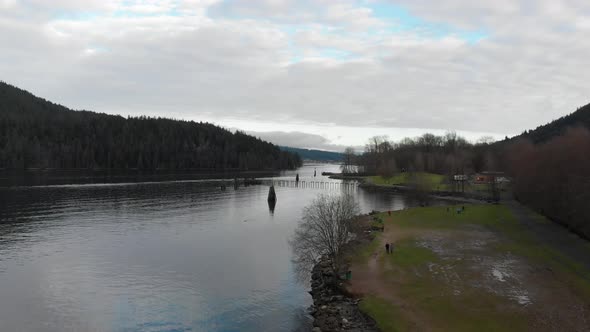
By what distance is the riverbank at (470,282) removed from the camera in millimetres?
30250

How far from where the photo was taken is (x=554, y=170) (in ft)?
203

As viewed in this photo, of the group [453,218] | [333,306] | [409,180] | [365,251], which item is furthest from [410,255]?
[409,180]

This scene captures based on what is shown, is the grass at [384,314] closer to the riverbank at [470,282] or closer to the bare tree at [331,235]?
the riverbank at [470,282]

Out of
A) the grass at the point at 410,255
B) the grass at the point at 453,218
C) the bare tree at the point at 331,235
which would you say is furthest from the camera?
the grass at the point at 453,218

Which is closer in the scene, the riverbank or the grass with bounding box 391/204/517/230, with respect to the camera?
the riverbank

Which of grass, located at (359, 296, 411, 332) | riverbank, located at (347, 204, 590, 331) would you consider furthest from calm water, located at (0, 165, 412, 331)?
riverbank, located at (347, 204, 590, 331)

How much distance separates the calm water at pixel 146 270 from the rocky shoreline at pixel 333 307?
126 centimetres

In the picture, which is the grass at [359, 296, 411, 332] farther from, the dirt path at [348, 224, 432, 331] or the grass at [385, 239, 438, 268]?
the grass at [385, 239, 438, 268]

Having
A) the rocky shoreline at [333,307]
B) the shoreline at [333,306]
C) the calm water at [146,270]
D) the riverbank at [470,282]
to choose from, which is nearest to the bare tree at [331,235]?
the shoreline at [333,306]

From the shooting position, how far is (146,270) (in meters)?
46.2

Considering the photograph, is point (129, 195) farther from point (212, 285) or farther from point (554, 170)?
point (554, 170)

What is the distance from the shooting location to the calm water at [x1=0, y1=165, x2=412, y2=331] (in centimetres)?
3344

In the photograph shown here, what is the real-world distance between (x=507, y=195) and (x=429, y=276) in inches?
3385

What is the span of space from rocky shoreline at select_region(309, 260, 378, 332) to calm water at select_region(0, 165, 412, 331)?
126 centimetres
